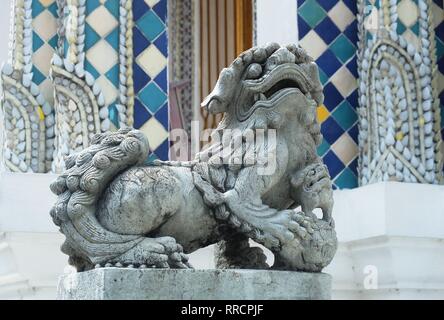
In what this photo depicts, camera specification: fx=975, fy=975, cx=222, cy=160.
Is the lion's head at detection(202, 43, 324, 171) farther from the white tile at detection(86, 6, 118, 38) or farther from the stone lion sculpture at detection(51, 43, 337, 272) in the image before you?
the white tile at detection(86, 6, 118, 38)

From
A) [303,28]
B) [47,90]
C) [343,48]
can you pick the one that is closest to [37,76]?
[47,90]

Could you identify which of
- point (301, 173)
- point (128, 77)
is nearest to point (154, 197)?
point (301, 173)

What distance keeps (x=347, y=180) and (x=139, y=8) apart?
1.46 meters

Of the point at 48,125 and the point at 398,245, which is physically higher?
the point at 48,125

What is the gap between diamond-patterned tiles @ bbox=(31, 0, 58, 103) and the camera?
511 centimetres

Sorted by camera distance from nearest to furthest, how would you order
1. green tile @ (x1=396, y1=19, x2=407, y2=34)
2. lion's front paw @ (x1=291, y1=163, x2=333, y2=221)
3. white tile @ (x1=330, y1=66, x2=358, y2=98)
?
lion's front paw @ (x1=291, y1=163, x2=333, y2=221), green tile @ (x1=396, y1=19, x2=407, y2=34), white tile @ (x1=330, y1=66, x2=358, y2=98)

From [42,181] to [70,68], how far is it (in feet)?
1.95

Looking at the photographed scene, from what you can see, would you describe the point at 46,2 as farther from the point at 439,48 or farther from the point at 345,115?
the point at 439,48

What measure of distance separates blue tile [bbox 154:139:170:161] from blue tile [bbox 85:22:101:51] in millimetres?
636

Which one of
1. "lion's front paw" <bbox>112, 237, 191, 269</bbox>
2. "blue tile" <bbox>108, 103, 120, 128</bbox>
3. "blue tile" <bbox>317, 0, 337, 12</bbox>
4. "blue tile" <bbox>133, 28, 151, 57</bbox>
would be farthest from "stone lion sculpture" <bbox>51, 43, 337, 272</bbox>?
"blue tile" <bbox>317, 0, 337, 12</bbox>

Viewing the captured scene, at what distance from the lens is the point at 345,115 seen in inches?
211

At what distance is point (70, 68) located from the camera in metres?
4.96

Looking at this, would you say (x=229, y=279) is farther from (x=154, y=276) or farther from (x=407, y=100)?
(x=407, y=100)

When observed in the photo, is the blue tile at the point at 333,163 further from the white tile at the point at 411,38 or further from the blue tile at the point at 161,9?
the blue tile at the point at 161,9
